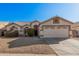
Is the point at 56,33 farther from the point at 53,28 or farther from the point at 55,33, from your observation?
the point at 53,28

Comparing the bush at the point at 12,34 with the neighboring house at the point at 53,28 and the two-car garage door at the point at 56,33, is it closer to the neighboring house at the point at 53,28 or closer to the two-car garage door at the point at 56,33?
the neighboring house at the point at 53,28

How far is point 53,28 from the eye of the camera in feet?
39.6

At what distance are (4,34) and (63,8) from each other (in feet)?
12.8

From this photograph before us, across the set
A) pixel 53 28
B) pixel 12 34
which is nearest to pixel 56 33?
pixel 53 28

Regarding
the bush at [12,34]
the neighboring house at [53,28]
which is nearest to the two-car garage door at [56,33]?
the neighboring house at [53,28]

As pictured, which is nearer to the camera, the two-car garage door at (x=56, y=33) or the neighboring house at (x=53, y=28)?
the neighboring house at (x=53, y=28)

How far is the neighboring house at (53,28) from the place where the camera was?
10.3m

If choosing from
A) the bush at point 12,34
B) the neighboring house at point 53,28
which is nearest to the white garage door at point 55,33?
the neighboring house at point 53,28

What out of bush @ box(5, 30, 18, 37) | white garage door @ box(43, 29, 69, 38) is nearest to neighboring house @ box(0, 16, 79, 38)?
white garage door @ box(43, 29, 69, 38)

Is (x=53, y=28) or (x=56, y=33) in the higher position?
(x=53, y=28)

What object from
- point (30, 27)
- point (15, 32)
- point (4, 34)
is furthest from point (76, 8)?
point (4, 34)

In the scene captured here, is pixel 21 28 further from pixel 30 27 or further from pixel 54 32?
pixel 54 32

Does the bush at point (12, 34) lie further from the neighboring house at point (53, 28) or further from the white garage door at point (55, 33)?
the white garage door at point (55, 33)

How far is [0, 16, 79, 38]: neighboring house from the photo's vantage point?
33.7 feet
